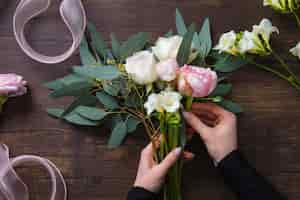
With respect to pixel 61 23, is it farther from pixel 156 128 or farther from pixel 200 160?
pixel 200 160

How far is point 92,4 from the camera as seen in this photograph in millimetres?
1021

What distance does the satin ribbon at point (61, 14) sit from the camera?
0.98m

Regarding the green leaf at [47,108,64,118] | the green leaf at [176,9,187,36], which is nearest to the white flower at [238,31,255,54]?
the green leaf at [176,9,187,36]

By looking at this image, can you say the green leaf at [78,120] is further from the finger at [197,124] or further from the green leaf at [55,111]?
the finger at [197,124]

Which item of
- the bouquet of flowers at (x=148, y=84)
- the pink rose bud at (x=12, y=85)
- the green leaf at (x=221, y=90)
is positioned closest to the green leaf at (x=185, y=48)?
the bouquet of flowers at (x=148, y=84)

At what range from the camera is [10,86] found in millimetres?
958

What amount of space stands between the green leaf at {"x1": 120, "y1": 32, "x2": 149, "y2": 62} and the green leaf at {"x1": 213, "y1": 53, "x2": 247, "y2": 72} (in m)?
0.15

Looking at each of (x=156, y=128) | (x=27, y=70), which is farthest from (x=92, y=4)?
(x=156, y=128)

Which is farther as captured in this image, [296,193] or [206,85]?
[296,193]

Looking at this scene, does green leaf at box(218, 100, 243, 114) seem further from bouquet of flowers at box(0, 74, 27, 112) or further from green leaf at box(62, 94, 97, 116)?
bouquet of flowers at box(0, 74, 27, 112)

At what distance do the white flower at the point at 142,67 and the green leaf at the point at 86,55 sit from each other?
0.12 m

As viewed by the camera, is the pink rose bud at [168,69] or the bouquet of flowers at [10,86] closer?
the pink rose bud at [168,69]

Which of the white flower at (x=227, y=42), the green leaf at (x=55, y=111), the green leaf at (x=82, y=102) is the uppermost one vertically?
the white flower at (x=227, y=42)

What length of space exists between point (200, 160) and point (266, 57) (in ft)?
0.81
